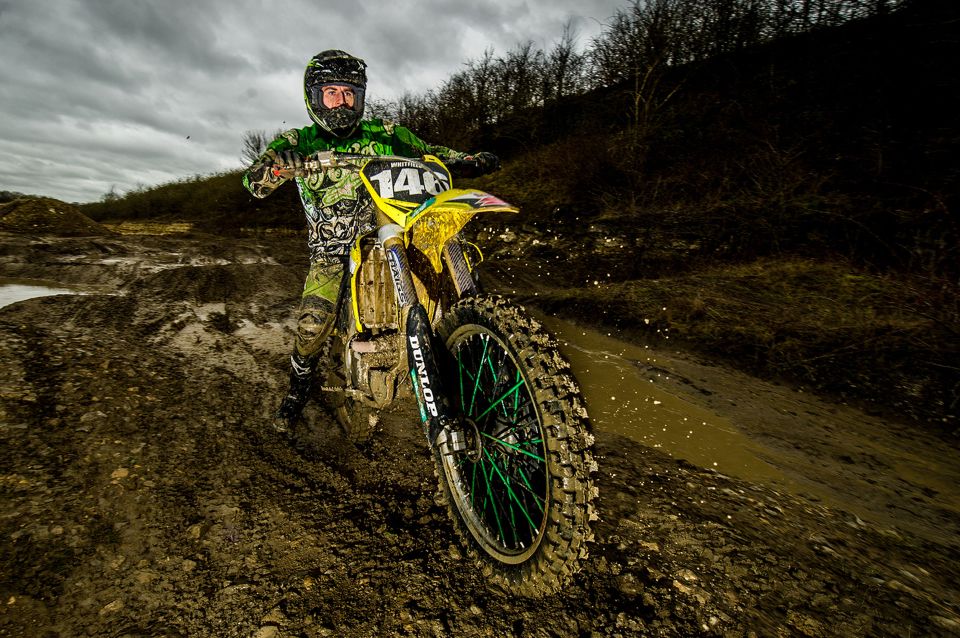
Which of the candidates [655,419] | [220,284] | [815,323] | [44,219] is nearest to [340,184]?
[655,419]

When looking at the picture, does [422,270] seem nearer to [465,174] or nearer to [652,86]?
[465,174]

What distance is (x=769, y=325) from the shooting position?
5621mm

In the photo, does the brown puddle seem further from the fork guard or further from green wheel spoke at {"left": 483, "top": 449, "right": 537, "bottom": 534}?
the fork guard

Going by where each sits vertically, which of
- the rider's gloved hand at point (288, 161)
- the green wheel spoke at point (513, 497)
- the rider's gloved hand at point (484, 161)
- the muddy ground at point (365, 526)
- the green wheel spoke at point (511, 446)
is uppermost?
the rider's gloved hand at point (484, 161)

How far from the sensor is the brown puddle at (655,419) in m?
3.07

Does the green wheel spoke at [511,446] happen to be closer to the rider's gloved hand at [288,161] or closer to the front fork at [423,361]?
the front fork at [423,361]

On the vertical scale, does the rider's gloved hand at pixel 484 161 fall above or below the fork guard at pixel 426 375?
above

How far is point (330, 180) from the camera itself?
301 centimetres

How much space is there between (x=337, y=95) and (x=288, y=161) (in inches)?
31.2

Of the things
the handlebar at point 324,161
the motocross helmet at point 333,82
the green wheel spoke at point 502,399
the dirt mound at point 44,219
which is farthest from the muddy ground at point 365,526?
the dirt mound at point 44,219

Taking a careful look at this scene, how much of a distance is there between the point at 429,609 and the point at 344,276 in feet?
7.09

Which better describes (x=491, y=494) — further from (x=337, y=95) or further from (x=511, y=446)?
(x=337, y=95)

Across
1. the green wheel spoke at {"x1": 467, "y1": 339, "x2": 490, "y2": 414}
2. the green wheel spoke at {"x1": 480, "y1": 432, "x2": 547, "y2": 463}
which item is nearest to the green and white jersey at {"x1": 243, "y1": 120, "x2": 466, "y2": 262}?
the green wheel spoke at {"x1": 467, "y1": 339, "x2": 490, "y2": 414}

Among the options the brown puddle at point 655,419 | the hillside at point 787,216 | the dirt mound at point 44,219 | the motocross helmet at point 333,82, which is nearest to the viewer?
the motocross helmet at point 333,82
